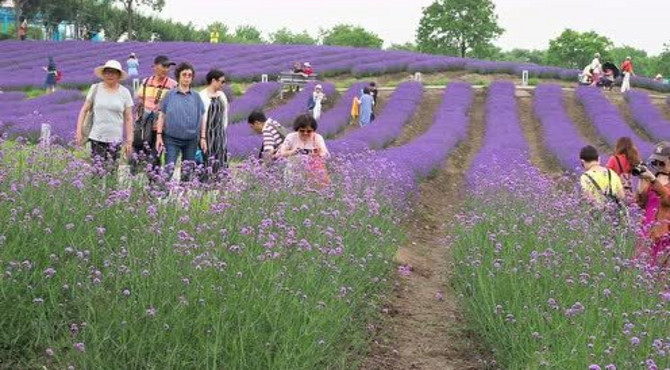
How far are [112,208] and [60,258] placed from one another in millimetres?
650

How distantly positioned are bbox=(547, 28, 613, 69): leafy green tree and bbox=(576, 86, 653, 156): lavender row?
48.4 meters

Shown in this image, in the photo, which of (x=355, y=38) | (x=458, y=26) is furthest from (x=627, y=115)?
(x=355, y=38)

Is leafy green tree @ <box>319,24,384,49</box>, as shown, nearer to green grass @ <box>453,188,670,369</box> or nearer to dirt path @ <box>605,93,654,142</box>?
dirt path @ <box>605,93,654,142</box>

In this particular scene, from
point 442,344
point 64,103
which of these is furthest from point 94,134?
point 64,103

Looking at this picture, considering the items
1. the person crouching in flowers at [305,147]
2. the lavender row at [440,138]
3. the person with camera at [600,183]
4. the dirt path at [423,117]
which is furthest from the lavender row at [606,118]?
the person crouching in flowers at [305,147]

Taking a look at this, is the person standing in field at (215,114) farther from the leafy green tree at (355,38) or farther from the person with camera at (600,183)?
the leafy green tree at (355,38)

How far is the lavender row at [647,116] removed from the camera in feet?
63.7

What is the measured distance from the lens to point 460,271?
6.78m

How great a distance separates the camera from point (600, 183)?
698cm

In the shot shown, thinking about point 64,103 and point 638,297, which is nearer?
point 638,297

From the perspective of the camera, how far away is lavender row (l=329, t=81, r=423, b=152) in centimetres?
1476

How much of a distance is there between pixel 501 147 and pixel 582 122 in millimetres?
6946

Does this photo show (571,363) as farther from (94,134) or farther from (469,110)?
(469,110)

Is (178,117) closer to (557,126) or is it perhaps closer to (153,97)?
(153,97)
